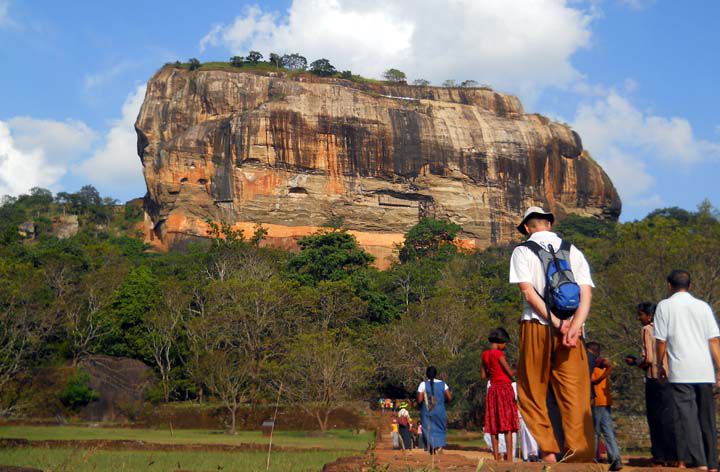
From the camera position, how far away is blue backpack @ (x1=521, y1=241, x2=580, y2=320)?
186 inches

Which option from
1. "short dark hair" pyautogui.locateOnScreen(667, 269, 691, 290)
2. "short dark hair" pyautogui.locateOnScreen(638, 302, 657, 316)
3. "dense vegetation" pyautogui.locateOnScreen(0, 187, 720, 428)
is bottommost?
"short dark hair" pyautogui.locateOnScreen(638, 302, 657, 316)

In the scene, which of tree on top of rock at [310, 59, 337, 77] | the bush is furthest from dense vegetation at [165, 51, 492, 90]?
the bush

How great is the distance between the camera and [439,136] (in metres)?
59.1

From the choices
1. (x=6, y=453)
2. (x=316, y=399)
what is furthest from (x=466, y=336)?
(x=6, y=453)

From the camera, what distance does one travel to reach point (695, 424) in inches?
204

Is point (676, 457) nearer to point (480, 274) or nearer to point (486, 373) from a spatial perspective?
point (486, 373)

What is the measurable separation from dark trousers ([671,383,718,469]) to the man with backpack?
732 mm

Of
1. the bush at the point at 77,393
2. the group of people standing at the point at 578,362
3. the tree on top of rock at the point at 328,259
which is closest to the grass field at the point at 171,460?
the group of people standing at the point at 578,362

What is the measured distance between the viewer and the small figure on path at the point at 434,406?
842 cm

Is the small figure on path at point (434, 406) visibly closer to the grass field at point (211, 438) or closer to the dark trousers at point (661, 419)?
the dark trousers at point (661, 419)

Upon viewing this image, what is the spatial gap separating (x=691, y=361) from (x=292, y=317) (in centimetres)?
2432

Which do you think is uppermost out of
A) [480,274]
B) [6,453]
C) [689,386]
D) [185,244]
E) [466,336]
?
[185,244]

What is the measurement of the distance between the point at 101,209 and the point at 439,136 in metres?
28.3

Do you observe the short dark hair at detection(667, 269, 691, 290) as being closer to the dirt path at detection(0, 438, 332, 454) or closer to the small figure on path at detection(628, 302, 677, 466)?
the small figure on path at detection(628, 302, 677, 466)
